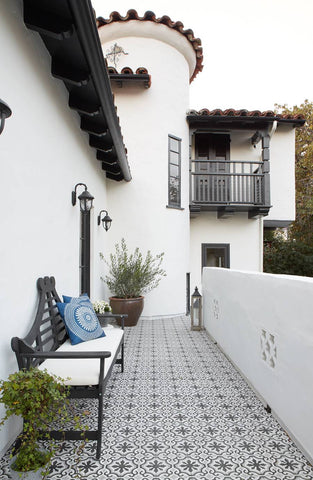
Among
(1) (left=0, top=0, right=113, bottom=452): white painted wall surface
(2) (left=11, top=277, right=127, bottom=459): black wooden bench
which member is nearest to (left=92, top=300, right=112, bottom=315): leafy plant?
(1) (left=0, top=0, right=113, bottom=452): white painted wall surface

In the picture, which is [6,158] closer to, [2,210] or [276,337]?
[2,210]

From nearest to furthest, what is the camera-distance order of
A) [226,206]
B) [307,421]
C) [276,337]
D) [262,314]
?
1. [307,421]
2. [276,337]
3. [262,314]
4. [226,206]

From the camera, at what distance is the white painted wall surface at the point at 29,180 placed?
6.30 feet

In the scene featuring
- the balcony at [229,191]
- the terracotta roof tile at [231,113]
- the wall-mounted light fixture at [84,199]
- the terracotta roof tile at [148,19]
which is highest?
the terracotta roof tile at [148,19]

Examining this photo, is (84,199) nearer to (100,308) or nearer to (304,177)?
(100,308)

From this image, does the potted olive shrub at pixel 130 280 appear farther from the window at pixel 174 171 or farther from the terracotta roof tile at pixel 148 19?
the terracotta roof tile at pixel 148 19

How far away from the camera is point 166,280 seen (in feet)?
21.7

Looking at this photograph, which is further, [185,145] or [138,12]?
[185,145]

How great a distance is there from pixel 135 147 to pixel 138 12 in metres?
2.95

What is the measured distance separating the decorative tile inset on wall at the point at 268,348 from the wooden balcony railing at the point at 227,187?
5.32 meters

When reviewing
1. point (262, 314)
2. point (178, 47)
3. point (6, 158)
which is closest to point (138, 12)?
point (178, 47)

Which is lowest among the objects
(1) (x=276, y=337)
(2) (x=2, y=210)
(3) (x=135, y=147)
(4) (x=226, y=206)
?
(1) (x=276, y=337)

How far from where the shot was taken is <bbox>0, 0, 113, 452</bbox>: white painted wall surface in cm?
192

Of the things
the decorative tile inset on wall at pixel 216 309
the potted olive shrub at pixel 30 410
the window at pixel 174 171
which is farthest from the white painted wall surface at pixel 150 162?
the potted olive shrub at pixel 30 410
